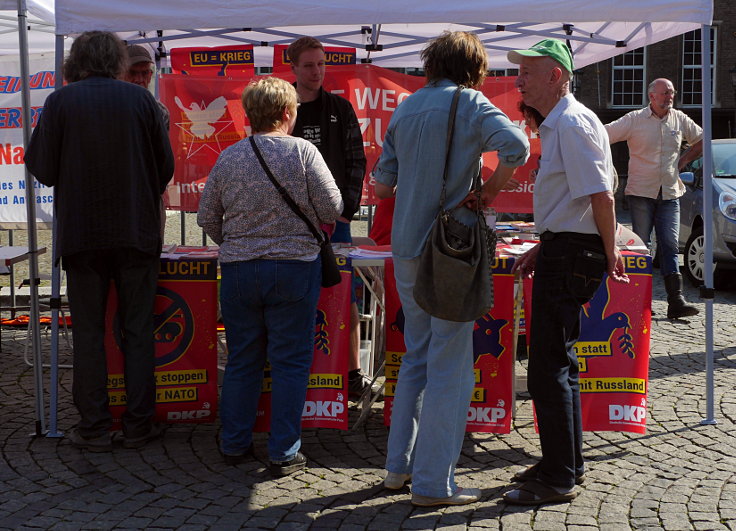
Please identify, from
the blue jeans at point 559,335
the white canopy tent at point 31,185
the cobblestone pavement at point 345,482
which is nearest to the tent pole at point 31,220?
the white canopy tent at point 31,185

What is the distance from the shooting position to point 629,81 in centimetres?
3206

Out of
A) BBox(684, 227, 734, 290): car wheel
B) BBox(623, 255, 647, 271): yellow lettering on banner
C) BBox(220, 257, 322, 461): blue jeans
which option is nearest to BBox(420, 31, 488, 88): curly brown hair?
BBox(220, 257, 322, 461): blue jeans

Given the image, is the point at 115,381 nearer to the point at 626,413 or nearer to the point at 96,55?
the point at 96,55

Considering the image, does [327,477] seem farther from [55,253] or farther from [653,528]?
[55,253]

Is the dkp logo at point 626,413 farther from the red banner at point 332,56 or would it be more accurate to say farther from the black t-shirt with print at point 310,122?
the red banner at point 332,56

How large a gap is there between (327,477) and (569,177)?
1.74 metres

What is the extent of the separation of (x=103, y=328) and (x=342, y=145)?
1760 millimetres

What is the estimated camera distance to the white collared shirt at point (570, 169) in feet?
12.2

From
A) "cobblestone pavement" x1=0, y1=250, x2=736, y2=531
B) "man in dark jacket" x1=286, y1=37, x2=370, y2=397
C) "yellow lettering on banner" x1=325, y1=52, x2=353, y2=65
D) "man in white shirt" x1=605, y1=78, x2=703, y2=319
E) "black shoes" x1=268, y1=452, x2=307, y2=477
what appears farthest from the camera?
"man in white shirt" x1=605, y1=78, x2=703, y2=319

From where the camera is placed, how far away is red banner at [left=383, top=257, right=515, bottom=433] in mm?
4730

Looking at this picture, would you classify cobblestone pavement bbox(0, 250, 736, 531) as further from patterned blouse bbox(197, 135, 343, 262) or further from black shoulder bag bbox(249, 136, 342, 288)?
patterned blouse bbox(197, 135, 343, 262)

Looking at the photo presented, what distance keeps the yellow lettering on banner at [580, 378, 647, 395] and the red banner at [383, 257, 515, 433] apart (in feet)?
1.30

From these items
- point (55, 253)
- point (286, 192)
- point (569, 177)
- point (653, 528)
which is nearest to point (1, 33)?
point (55, 253)

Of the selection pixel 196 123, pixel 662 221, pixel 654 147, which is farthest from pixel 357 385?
pixel 654 147
